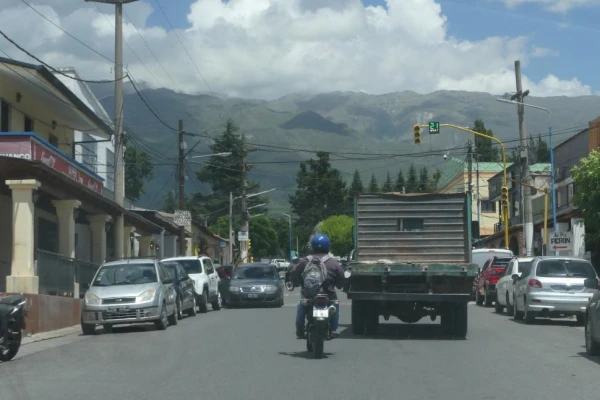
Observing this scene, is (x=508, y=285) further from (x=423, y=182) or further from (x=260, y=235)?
(x=423, y=182)

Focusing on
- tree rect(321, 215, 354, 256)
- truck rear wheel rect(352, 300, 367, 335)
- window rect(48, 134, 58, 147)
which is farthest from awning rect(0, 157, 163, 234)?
tree rect(321, 215, 354, 256)

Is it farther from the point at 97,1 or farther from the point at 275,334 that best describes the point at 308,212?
the point at 275,334

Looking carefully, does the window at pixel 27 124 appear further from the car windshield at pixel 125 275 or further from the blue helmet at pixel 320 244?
the blue helmet at pixel 320 244

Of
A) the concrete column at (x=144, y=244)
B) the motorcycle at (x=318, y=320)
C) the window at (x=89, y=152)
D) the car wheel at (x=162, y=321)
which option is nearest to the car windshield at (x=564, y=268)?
the car wheel at (x=162, y=321)

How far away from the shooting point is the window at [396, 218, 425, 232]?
19844mm

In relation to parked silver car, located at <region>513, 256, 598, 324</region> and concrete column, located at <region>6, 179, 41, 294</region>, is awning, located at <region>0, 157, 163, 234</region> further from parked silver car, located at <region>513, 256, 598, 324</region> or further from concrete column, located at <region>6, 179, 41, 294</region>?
parked silver car, located at <region>513, 256, 598, 324</region>

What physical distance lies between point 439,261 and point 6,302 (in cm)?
865

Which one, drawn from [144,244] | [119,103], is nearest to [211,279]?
[119,103]

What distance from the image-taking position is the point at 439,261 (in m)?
19.5

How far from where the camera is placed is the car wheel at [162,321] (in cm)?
2166

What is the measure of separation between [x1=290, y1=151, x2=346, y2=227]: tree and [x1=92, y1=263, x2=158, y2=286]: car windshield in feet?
301

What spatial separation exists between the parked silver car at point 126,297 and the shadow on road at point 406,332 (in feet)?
13.9

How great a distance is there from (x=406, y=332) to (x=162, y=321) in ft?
18.5

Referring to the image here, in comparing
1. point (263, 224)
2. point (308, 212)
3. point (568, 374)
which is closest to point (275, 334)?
point (568, 374)
